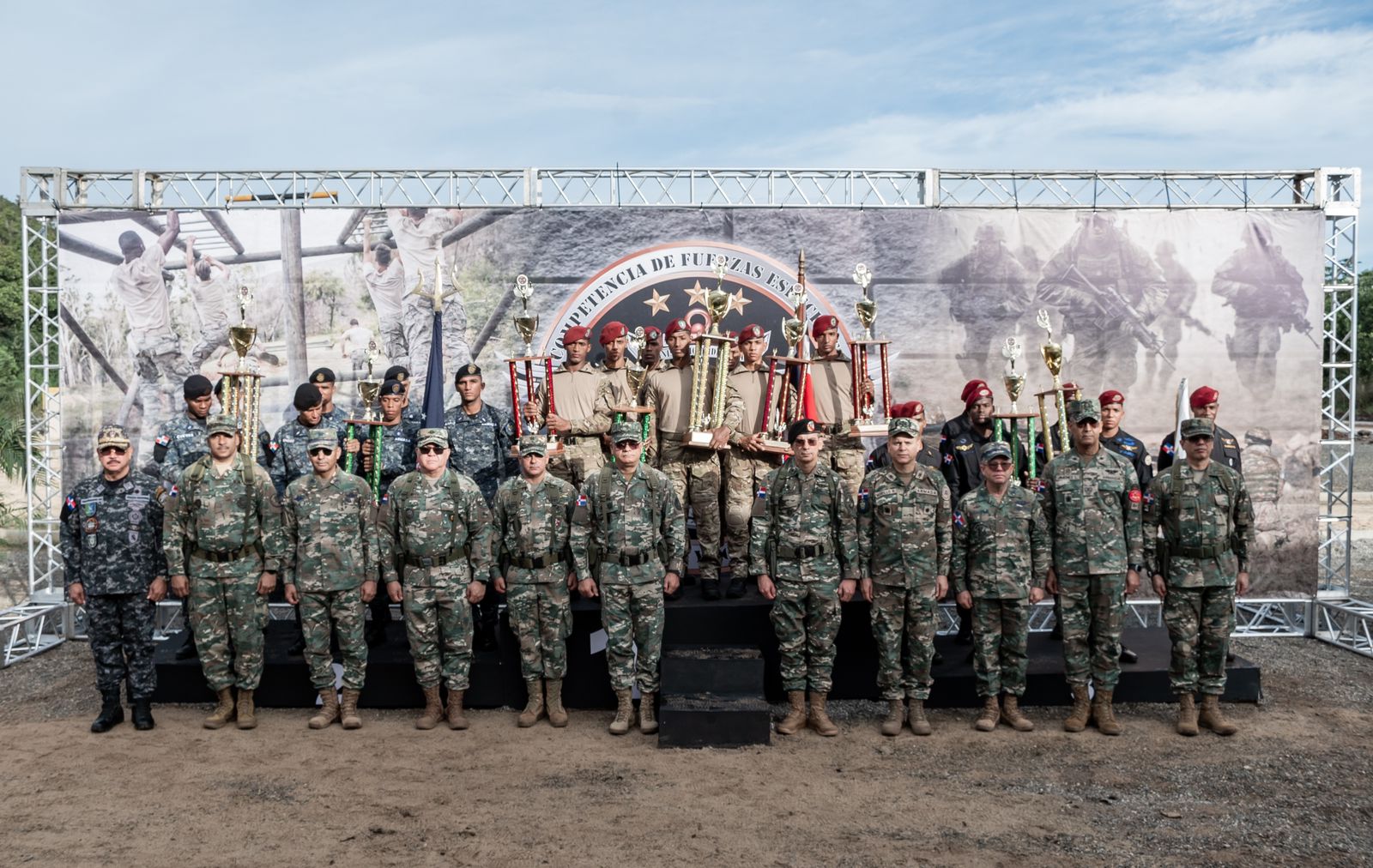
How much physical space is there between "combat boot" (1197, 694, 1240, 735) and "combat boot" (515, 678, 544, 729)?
12.8 feet

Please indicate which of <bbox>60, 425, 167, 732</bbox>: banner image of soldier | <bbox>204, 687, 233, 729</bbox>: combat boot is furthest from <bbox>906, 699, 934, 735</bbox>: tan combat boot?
<bbox>60, 425, 167, 732</bbox>: banner image of soldier

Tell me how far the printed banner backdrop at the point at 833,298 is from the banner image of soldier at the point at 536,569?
2.61m

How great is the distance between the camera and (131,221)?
805 cm

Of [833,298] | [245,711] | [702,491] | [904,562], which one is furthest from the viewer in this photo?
[833,298]

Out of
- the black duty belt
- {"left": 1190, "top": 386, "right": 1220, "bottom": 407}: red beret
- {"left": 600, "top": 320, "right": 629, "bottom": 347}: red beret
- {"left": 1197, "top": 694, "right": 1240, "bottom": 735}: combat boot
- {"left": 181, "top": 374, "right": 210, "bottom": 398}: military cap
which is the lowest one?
{"left": 1197, "top": 694, "right": 1240, "bottom": 735}: combat boot

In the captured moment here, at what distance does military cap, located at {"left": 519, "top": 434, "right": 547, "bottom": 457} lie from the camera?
564 cm

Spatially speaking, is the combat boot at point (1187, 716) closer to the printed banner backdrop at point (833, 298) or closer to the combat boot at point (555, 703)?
the printed banner backdrop at point (833, 298)

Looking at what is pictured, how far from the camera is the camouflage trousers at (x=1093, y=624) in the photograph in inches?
214

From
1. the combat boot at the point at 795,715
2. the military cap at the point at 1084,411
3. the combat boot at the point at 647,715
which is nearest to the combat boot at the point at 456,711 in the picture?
the combat boot at the point at 647,715

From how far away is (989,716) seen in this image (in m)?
5.57

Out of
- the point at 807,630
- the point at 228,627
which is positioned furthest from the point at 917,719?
the point at 228,627

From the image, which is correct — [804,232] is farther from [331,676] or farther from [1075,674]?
[331,676]

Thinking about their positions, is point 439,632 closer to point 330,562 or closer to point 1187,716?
point 330,562

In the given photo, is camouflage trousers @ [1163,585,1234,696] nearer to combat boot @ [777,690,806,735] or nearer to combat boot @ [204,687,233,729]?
combat boot @ [777,690,806,735]
